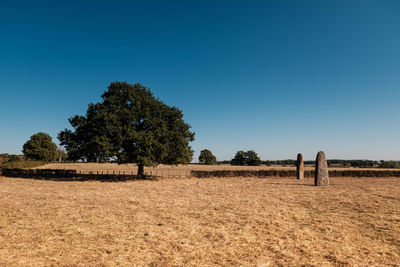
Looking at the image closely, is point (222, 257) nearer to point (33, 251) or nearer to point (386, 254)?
point (386, 254)

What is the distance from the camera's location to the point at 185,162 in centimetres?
2938

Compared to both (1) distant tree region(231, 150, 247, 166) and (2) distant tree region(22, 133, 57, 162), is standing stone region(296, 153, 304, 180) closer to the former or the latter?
(1) distant tree region(231, 150, 247, 166)

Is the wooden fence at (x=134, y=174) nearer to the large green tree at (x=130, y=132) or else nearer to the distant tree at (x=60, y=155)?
the large green tree at (x=130, y=132)

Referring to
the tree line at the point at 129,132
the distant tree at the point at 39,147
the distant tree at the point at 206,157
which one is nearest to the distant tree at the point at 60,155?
the distant tree at the point at 39,147

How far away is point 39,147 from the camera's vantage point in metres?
78.6

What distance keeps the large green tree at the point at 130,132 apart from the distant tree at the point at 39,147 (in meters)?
65.6

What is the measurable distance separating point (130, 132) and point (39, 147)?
7418cm

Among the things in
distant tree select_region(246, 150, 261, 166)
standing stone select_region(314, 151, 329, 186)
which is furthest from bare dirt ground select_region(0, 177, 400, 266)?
distant tree select_region(246, 150, 261, 166)

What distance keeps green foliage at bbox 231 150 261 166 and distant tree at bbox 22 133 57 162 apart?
80.9m

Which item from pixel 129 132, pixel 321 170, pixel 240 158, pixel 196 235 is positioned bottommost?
pixel 196 235

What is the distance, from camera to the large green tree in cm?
2567

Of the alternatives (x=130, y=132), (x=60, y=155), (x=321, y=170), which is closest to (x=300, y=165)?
(x=321, y=170)

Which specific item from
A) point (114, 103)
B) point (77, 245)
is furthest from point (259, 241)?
point (114, 103)

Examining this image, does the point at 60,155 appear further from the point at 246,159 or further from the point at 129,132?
the point at 129,132
